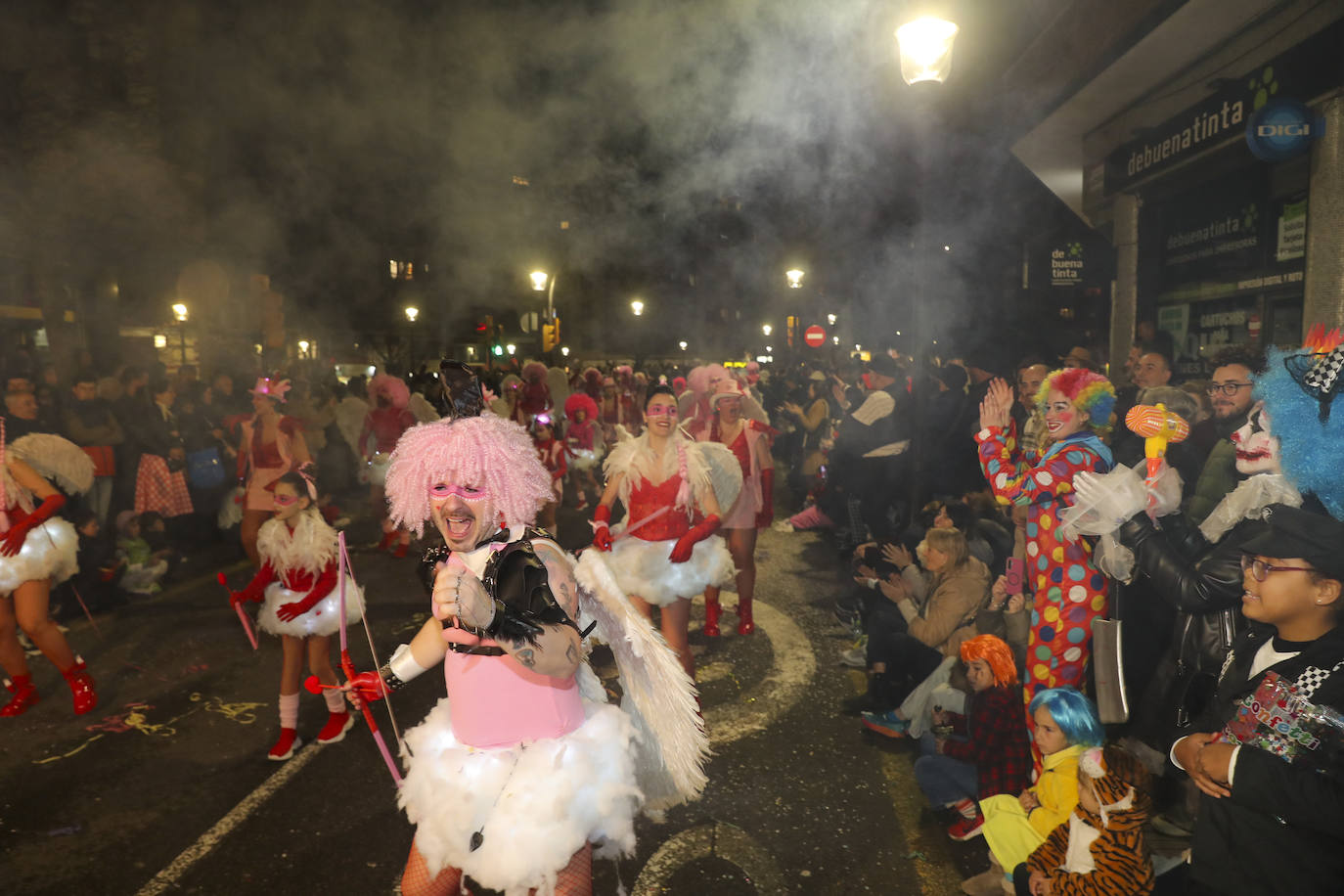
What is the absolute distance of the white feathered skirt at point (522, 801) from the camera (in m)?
2.19

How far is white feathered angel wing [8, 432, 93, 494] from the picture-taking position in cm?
493

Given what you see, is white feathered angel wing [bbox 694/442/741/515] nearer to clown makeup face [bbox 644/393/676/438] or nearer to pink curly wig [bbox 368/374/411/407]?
clown makeup face [bbox 644/393/676/438]

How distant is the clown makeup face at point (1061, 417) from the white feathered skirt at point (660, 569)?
197cm

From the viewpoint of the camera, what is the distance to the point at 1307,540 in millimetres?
1906

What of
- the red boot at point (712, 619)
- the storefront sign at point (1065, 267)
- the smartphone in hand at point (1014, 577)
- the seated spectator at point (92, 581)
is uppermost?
the storefront sign at point (1065, 267)

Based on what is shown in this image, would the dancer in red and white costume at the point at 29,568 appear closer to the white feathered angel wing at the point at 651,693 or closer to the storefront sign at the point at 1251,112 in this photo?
the white feathered angel wing at the point at 651,693

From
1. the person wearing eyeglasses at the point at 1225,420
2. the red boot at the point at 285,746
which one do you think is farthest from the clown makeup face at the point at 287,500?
the person wearing eyeglasses at the point at 1225,420

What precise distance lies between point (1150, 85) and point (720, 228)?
4287 centimetres

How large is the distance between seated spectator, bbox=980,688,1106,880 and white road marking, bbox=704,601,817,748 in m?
Result: 1.65

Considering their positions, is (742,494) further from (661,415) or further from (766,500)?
(661,415)

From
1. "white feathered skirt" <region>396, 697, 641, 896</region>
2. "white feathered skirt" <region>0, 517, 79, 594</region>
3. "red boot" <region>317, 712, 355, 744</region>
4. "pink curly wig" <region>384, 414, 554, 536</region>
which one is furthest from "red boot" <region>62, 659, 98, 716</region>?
"pink curly wig" <region>384, 414, 554, 536</region>

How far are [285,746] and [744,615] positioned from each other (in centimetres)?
321

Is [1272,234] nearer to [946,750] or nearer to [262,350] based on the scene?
[946,750]

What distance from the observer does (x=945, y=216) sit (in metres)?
12.7
